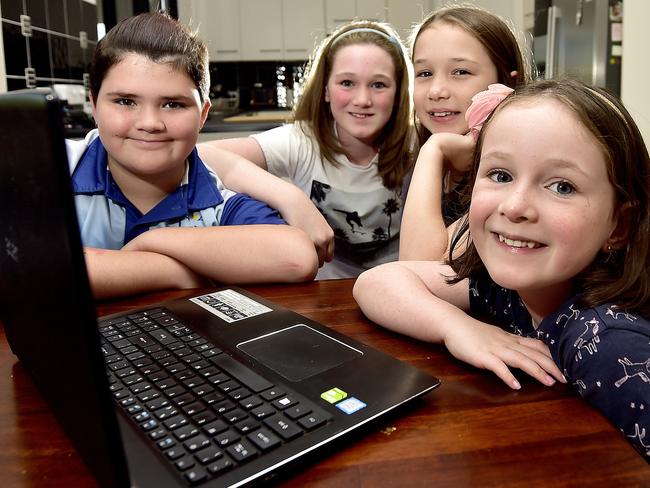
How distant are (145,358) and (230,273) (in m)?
0.40

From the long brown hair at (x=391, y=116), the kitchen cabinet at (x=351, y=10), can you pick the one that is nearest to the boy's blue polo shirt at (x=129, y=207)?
the long brown hair at (x=391, y=116)

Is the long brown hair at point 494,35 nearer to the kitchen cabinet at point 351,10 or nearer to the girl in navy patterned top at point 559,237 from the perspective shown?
the girl in navy patterned top at point 559,237

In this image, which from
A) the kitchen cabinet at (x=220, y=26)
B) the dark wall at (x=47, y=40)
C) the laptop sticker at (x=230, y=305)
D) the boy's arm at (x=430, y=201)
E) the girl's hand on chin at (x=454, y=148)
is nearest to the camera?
the laptop sticker at (x=230, y=305)

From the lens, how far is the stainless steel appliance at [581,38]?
2604 millimetres

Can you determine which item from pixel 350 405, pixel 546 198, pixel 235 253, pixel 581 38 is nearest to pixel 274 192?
pixel 235 253

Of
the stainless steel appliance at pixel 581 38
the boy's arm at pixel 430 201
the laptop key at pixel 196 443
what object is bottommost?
the laptop key at pixel 196 443

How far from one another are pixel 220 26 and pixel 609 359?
17.5 ft

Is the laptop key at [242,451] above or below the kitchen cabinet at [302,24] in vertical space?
below

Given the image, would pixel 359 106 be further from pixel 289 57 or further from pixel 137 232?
pixel 289 57

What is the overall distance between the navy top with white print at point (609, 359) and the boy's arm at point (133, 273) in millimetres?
597

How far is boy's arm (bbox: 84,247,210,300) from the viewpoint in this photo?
0.91 m

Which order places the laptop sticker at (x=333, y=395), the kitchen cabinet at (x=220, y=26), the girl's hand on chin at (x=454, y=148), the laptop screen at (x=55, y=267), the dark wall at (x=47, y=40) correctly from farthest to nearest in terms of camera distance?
the kitchen cabinet at (x=220, y=26)
the dark wall at (x=47, y=40)
the girl's hand on chin at (x=454, y=148)
the laptop sticker at (x=333, y=395)
the laptop screen at (x=55, y=267)

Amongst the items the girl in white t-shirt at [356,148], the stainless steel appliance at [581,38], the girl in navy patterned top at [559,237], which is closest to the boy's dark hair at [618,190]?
the girl in navy patterned top at [559,237]

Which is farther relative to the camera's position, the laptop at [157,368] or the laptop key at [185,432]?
the laptop key at [185,432]
